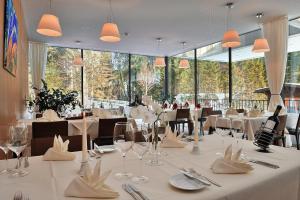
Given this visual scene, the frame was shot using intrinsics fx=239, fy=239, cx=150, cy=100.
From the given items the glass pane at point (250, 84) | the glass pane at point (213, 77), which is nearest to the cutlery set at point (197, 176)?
the glass pane at point (250, 84)

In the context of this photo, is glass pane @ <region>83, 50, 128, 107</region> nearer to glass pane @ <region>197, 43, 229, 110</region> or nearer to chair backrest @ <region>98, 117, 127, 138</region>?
glass pane @ <region>197, 43, 229, 110</region>

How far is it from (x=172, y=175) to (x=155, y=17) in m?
4.64

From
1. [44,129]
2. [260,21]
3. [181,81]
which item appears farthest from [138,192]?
[181,81]

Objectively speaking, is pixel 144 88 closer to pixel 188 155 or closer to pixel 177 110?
pixel 177 110

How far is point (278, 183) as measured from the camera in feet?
3.70

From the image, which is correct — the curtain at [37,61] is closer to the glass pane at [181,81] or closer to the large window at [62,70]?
the large window at [62,70]

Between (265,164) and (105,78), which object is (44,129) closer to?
(265,164)

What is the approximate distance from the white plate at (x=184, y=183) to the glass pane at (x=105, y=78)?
7592 millimetres

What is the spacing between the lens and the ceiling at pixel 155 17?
4520mm

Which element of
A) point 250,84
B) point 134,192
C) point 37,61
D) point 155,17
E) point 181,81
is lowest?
point 134,192

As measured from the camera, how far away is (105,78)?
29.3 feet

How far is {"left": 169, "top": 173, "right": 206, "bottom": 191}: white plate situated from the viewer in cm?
97

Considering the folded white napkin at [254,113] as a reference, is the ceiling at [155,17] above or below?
above

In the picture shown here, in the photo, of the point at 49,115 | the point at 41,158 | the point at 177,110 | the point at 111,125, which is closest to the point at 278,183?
the point at 41,158
